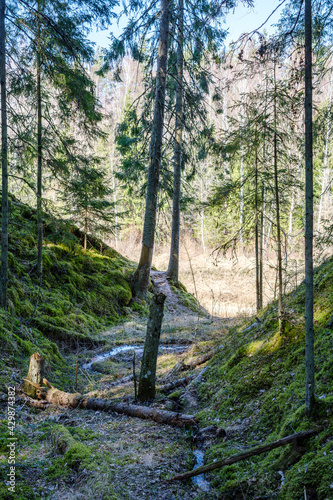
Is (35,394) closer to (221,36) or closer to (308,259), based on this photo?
(308,259)

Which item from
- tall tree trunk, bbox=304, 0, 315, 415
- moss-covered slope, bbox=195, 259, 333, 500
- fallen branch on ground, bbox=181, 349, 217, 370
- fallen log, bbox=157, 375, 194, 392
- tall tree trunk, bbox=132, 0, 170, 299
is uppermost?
tall tree trunk, bbox=132, 0, 170, 299

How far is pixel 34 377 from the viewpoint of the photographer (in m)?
5.02

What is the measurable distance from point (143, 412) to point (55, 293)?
222 inches

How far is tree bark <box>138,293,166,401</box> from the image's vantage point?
4.76m

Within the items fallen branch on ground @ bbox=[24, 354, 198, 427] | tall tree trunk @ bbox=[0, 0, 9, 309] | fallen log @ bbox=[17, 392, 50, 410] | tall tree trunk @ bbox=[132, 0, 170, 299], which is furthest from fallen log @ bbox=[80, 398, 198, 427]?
tall tree trunk @ bbox=[132, 0, 170, 299]

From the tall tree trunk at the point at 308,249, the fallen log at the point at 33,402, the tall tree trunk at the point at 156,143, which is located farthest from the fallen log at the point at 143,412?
the tall tree trunk at the point at 156,143

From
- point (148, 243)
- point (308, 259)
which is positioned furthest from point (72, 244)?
point (308, 259)

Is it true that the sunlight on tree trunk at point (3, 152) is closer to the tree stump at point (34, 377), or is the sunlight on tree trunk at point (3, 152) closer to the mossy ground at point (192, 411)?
the mossy ground at point (192, 411)

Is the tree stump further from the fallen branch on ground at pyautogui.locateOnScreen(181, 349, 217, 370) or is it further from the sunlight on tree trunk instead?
the fallen branch on ground at pyautogui.locateOnScreen(181, 349, 217, 370)

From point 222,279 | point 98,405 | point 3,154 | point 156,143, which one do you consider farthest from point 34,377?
point 222,279

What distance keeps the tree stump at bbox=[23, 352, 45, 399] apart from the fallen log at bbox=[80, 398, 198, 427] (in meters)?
0.75

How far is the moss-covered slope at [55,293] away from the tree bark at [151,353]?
2.15m

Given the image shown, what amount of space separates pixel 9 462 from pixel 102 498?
3.19 feet

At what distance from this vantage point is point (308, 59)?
109 inches
